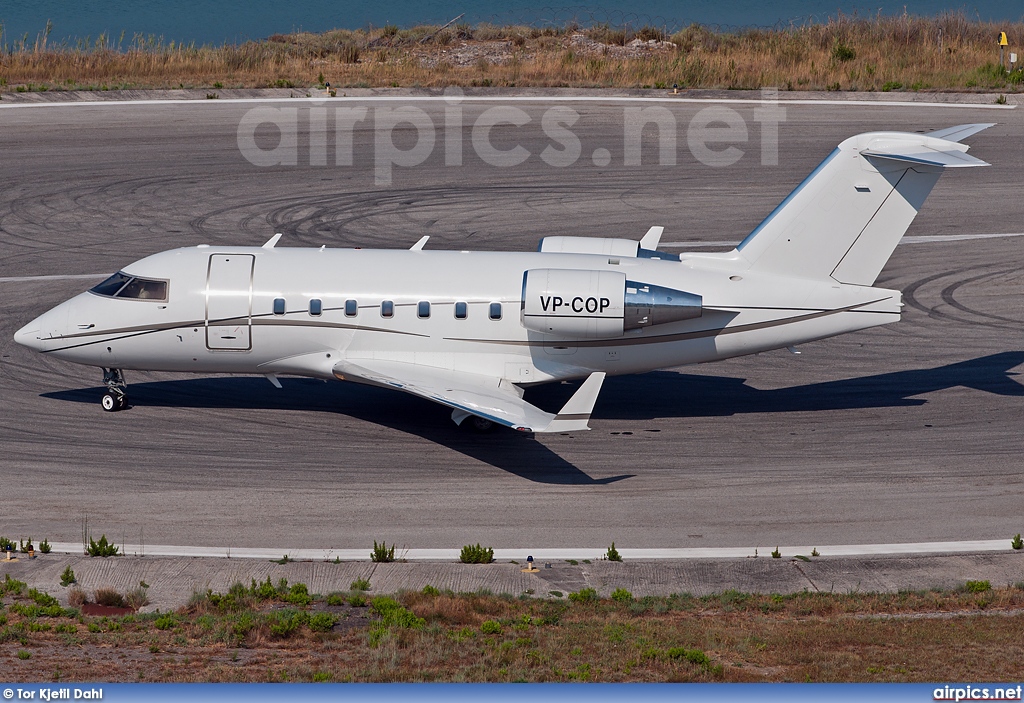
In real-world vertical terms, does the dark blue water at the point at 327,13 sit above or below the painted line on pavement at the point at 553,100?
above

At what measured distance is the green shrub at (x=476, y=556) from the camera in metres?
18.8

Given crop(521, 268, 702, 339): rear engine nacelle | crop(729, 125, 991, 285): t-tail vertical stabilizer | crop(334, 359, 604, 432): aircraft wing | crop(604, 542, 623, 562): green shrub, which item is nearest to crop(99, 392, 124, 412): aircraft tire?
crop(334, 359, 604, 432): aircraft wing

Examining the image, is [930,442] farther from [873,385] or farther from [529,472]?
[529,472]

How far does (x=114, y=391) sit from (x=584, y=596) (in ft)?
41.3

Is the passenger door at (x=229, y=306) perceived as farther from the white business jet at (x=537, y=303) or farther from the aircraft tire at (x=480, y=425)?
the aircraft tire at (x=480, y=425)

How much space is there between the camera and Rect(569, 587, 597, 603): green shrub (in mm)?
17141

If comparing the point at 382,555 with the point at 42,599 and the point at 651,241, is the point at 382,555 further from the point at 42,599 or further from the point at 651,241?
the point at 651,241

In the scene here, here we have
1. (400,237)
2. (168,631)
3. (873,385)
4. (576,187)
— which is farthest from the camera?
(576,187)

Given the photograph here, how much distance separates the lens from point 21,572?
18156 mm

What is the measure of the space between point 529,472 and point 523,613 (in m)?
6.32

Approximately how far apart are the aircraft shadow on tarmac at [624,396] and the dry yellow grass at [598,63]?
24418 mm

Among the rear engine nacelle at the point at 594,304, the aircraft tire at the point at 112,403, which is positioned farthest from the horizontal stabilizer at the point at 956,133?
the aircraft tire at the point at 112,403

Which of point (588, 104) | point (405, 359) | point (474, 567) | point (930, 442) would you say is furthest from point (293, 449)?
point (588, 104)

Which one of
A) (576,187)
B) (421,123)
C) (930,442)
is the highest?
(421,123)
